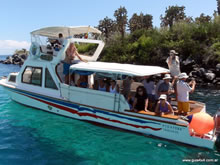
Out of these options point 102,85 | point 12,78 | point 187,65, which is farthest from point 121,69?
point 187,65

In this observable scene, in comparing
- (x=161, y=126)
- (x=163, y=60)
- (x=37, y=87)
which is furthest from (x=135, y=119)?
(x=163, y=60)

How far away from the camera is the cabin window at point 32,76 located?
9.68m

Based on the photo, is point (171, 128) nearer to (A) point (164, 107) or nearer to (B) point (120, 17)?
(A) point (164, 107)

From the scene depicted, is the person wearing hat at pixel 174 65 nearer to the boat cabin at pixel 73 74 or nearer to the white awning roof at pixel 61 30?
the boat cabin at pixel 73 74

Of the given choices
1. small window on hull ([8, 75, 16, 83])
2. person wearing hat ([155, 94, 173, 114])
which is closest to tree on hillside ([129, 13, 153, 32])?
small window on hull ([8, 75, 16, 83])

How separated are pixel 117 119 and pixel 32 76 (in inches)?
193

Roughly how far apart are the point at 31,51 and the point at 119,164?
715 centimetres

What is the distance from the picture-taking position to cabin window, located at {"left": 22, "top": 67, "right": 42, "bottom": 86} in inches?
381

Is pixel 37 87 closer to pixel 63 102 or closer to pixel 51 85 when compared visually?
pixel 51 85

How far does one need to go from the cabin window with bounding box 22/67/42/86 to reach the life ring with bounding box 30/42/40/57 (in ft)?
2.43

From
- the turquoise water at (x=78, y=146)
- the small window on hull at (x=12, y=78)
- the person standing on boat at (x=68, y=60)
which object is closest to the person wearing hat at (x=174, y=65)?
the turquoise water at (x=78, y=146)

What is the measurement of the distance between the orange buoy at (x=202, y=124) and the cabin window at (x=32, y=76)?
6.84 meters

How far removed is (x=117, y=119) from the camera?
7.62 meters

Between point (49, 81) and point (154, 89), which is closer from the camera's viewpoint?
point (154, 89)
